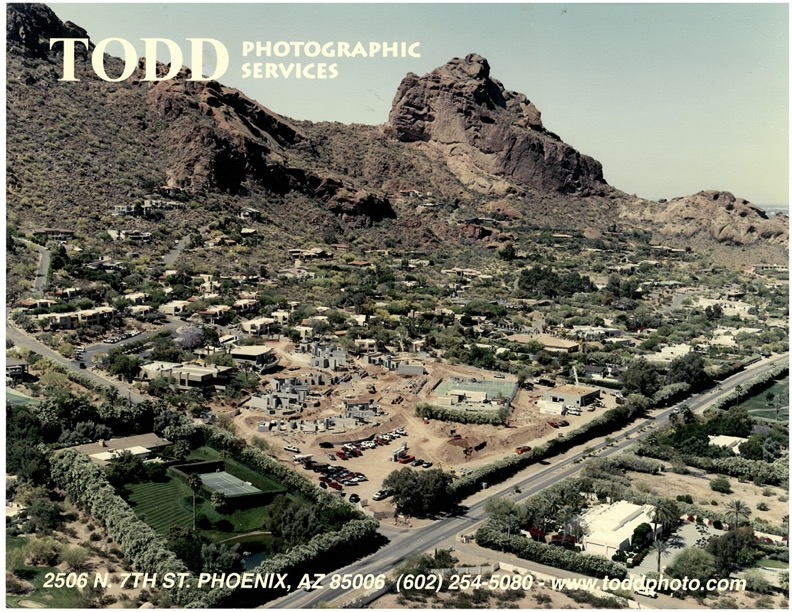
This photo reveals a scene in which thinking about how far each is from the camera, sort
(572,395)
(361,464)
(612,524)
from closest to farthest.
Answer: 1. (612,524)
2. (361,464)
3. (572,395)

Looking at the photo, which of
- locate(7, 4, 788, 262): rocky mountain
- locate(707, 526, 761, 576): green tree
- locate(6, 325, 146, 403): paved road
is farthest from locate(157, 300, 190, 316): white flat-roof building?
locate(707, 526, 761, 576): green tree

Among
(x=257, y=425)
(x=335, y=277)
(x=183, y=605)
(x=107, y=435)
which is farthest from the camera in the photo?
(x=335, y=277)

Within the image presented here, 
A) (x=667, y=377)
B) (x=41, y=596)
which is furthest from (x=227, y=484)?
(x=667, y=377)

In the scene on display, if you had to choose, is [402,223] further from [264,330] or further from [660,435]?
[660,435]

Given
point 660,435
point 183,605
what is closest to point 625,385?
point 660,435

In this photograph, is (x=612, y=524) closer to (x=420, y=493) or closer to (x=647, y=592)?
(x=647, y=592)

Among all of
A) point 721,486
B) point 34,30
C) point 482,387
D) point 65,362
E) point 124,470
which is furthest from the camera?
point 34,30
